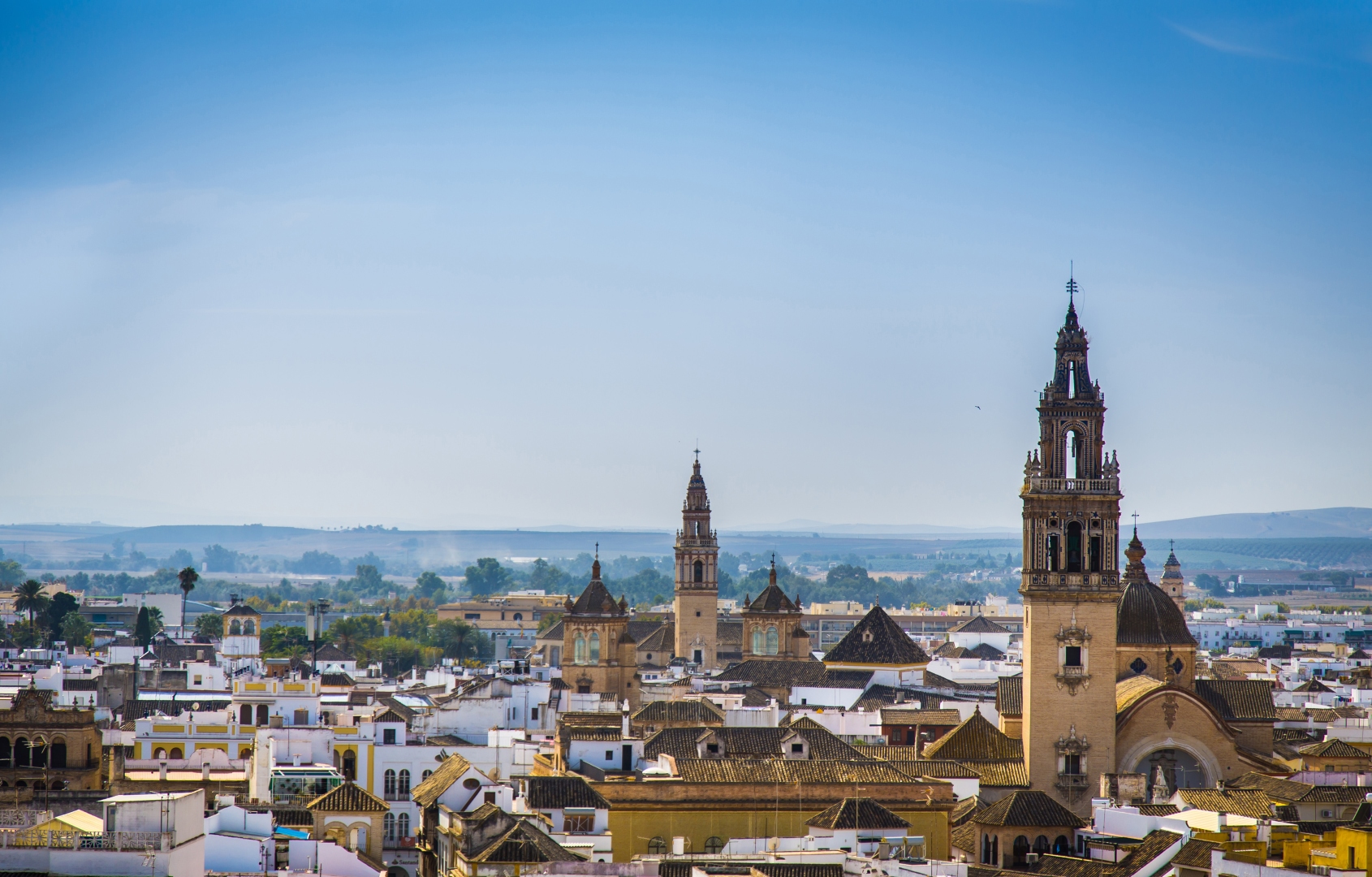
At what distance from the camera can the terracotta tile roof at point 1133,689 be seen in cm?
6216

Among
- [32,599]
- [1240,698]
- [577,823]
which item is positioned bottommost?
[577,823]

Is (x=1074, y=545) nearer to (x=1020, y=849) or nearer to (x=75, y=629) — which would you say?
(x=1020, y=849)

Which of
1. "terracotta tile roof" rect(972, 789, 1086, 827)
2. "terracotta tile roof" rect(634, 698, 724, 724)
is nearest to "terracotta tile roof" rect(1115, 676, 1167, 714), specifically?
"terracotta tile roof" rect(972, 789, 1086, 827)

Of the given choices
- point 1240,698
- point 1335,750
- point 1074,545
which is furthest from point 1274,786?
point 1240,698

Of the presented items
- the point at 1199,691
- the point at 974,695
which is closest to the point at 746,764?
the point at 1199,691

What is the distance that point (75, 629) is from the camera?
136875 millimetres

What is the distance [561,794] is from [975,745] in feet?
55.2

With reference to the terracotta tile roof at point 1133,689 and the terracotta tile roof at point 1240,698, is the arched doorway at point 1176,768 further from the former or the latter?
the terracotta tile roof at point 1240,698

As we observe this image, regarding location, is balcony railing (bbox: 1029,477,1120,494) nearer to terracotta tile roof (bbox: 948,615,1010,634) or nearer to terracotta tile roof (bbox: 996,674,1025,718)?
terracotta tile roof (bbox: 996,674,1025,718)

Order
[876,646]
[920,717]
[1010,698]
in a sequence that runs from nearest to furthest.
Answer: [1010,698] < [920,717] < [876,646]

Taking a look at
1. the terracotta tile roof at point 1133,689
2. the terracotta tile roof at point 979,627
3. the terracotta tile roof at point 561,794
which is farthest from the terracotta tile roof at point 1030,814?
the terracotta tile roof at point 979,627

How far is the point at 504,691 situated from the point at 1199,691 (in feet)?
82.3

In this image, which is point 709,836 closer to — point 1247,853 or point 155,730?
point 1247,853

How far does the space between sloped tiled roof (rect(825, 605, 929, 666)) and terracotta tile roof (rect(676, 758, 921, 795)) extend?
99.5ft
